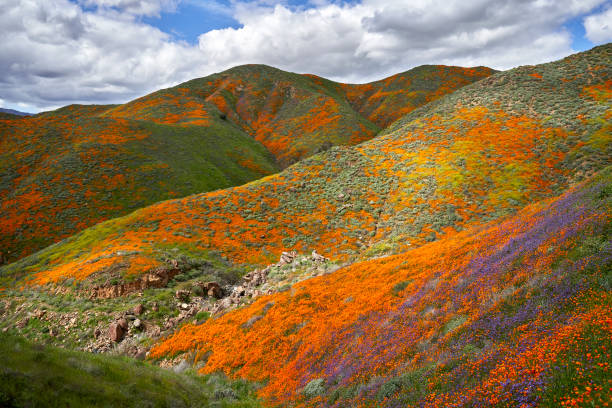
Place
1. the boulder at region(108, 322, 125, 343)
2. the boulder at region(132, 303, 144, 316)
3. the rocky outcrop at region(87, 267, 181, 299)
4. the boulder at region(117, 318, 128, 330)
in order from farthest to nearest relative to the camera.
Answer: the rocky outcrop at region(87, 267, 181, 299) → the boulder at region(132, 303, 144, 316) → the boulder at region(117, 318, 128, 330) → the boulder at region(108, 322, 125, 343)

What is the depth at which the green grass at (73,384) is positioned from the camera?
600 cm

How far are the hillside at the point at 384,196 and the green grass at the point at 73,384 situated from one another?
60.3ft

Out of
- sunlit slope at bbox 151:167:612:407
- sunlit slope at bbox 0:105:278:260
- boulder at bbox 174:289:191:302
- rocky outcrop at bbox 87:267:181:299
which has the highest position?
sunlit slope at bbox 0:105:278:260

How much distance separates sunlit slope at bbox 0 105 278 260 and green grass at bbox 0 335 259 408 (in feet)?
156

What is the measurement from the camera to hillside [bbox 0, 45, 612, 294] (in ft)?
104

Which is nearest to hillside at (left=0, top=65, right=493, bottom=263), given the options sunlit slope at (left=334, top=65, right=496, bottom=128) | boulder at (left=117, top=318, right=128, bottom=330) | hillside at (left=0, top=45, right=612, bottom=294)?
sunlit slope at (left=334, top=65, right=496, bottom=128)

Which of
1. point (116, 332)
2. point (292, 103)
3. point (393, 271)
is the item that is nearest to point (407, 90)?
point (292, 103)

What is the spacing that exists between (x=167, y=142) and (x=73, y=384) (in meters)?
79.7

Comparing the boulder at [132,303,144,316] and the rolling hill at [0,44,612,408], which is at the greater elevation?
the rolling hill at [0,44,612,408]

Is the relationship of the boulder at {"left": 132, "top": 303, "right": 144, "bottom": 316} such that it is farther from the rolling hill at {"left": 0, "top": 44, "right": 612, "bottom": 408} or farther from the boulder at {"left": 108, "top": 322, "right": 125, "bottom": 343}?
the boulder at {"left": 108, "top": 322, "right": 125, "bottom": 343}

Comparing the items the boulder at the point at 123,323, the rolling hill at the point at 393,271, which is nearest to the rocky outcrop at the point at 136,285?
the rolling hill at the point at 393,271

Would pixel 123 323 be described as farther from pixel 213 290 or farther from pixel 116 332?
pixel 213 290

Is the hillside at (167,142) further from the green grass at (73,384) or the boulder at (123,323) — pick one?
the green grass at (73,384)

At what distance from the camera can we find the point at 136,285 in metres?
24.7
